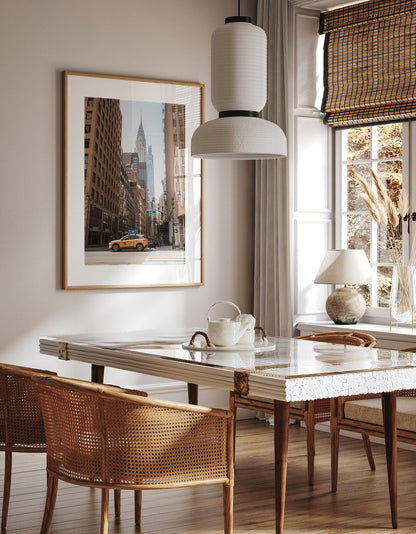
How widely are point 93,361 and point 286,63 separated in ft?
9.43

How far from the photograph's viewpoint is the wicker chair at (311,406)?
4.36 meters

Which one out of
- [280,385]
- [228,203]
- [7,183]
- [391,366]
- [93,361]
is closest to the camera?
[280,385]

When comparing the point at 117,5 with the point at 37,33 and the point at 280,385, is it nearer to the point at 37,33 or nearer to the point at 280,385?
the point at 37,33

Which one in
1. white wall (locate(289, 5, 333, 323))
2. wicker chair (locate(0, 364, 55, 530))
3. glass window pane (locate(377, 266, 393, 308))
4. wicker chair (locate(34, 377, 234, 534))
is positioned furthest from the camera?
white wall (locate(289, 5, 333, 323))

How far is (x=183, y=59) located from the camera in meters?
5.97

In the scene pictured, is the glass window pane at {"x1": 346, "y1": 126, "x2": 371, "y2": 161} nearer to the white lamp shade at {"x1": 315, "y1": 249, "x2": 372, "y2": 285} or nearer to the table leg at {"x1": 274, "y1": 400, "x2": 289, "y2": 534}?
the white lamp shade at {"x1": 315, "y1": 249, "x2": 372, "y2": 285}

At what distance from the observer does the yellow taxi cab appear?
224 inches

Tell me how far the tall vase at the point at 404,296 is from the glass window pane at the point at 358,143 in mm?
1104

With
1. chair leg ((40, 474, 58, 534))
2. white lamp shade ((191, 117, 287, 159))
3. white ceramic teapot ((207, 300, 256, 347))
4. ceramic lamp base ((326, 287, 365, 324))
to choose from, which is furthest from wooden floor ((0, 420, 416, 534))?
white lamp shade ((191, 117, 287, 159))

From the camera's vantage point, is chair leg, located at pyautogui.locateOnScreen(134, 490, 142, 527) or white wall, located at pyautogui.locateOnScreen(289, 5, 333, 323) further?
white wall, located at pyautogui.locateOnScreen(289, 5, 333, 323)

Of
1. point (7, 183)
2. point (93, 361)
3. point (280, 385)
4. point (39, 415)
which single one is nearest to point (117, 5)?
point (7, 183)

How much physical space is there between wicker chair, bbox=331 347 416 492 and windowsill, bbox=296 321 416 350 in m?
0.95

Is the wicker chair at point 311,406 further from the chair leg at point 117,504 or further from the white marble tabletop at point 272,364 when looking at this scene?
the chair leg at point 117,504

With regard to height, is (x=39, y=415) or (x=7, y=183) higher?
(x=7, y=183)
